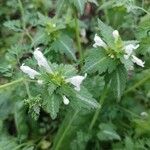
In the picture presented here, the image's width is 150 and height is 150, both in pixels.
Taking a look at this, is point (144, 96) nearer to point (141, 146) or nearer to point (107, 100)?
point (107, 100)

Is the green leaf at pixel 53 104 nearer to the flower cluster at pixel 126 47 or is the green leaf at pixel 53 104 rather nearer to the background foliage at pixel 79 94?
the background foliage at pixel 79 94

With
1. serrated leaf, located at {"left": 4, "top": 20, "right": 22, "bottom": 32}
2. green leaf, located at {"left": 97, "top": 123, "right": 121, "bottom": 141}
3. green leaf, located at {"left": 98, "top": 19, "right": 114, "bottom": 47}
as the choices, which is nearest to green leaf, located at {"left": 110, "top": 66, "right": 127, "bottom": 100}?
green leaf, located at {"left": 98, "top": 19, "right": 114, "bottom": 47}

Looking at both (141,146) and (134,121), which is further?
(134,121)

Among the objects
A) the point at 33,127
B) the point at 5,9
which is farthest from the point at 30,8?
the point at 33,127

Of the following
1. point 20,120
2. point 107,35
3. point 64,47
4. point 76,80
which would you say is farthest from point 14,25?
point 76,80

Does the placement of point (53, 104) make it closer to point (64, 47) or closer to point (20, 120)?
point (64, 47)

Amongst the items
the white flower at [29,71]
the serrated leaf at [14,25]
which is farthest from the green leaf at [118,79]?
the serrated leaf at [14,25]
